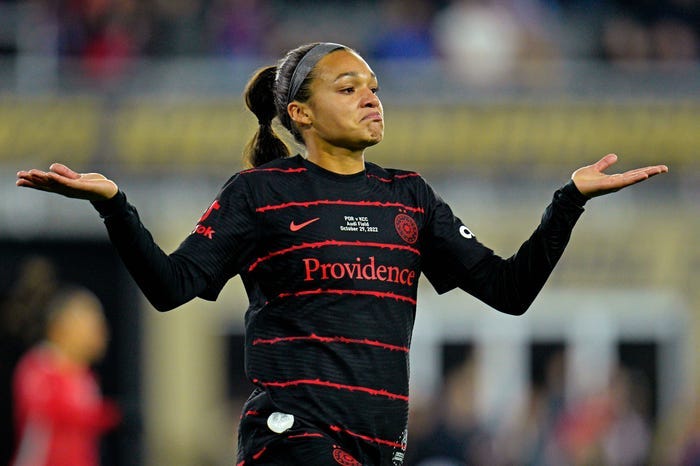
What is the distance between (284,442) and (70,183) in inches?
37.5

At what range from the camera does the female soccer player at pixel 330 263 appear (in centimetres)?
481

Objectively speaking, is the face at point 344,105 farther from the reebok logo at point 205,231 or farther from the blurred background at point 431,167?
the blurred background at point 431,167

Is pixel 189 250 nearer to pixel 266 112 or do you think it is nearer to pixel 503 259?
pixel 266 112

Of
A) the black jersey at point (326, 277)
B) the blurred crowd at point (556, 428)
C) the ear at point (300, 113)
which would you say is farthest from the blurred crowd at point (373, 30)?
the black jersey at point (326, 277)

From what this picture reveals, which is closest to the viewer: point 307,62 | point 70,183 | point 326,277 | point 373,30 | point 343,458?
point 70,183

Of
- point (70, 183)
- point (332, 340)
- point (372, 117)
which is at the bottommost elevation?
point (332, 340)

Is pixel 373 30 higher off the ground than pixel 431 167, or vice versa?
pixel 373 30

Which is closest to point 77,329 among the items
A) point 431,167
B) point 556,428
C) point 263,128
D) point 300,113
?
point 556,428

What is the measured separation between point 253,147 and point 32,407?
508cm

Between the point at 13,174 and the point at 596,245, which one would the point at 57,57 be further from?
the point at 596,245

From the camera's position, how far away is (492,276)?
5.14 metres

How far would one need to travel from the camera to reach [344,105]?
5.06 m

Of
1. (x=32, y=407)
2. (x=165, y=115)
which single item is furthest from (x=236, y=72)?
(x=32, y=407)

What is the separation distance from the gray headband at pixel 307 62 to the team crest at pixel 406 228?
0.52 metres
